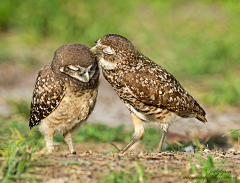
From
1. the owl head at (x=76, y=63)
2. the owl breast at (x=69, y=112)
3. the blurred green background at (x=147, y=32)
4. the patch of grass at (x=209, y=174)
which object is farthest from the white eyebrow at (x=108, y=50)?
the blurred green background at (x=147, y=32)

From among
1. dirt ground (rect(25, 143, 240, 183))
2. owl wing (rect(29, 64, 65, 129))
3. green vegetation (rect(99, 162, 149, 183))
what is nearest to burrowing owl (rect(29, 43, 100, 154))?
owl wing (rect(29, 64, 65, 129))

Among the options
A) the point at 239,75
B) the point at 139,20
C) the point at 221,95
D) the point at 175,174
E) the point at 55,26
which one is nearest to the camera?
the point at 175,174

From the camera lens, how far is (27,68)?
34.7 ft

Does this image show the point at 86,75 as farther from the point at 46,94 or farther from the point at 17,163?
the point at 17,163

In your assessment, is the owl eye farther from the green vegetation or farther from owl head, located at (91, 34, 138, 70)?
the green vegetation

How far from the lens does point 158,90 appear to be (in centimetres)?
432

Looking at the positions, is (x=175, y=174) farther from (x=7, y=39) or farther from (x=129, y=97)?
(x=7, y=39)

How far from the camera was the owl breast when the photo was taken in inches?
172

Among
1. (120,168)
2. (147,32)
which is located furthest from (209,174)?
→ (147,32)

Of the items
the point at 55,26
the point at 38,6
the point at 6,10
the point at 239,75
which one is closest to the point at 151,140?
the point at 239,75

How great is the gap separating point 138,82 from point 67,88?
923mm

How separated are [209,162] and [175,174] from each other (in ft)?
1.14

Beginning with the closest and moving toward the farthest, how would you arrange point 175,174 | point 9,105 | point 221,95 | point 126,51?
point 175,174
point 126,51
point 9,105
point 221,95

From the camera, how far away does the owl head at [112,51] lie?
4152 mm
